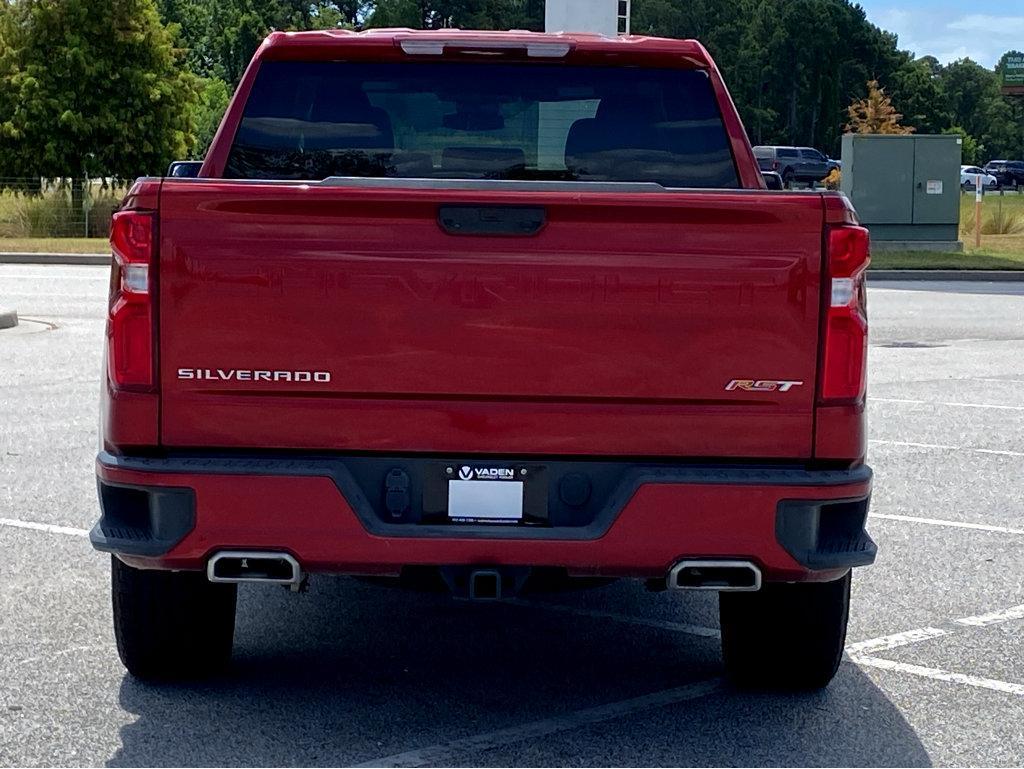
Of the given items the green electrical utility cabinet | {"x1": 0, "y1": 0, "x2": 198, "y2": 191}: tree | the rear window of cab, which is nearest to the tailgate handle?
the rear window of cab

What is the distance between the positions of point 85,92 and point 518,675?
122ft

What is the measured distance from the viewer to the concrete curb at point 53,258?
97.8 feet

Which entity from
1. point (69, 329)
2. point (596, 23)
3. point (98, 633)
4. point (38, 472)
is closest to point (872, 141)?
point (596, 23)

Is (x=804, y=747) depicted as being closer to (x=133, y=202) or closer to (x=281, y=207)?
(x=281, y=207)

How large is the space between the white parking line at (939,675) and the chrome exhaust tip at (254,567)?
2123 mm

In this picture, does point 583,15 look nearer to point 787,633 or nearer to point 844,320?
point 787,633

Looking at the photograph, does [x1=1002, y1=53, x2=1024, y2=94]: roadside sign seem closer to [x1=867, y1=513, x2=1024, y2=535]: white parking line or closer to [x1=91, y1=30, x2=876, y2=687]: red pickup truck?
[x1=867, y1=513, x2=1024, y2=535]: white parking line

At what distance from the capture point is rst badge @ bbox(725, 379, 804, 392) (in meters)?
4.57

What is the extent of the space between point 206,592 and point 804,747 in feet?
6.06

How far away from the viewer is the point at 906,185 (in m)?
32.1

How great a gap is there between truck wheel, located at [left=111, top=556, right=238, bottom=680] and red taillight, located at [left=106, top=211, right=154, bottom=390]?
0.81 m

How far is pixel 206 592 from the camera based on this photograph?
5.27 m

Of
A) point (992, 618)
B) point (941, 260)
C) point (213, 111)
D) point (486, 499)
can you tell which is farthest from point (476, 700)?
point (213, 111)

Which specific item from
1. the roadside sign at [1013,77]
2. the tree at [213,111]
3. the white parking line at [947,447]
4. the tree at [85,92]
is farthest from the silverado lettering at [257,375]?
the roadside sign at [1013,77]
